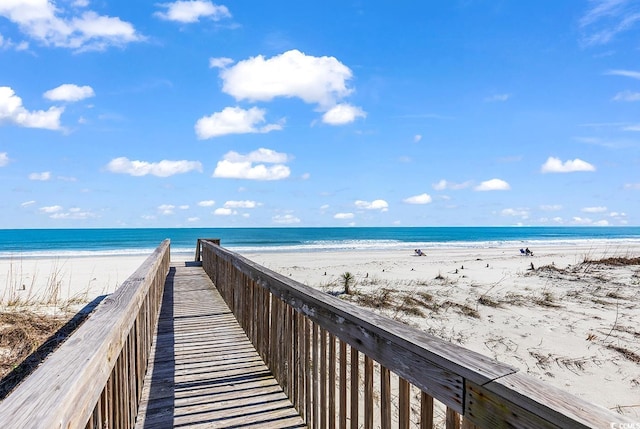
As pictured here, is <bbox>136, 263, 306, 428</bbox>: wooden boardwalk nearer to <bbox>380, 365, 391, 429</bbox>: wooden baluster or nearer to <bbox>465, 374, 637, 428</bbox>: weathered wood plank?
<bbox>380, 365, 391, 429</bbox>: wooden baluster

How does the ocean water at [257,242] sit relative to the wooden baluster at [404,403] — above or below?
below

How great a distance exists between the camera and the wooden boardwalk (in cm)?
290

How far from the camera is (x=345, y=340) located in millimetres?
2102

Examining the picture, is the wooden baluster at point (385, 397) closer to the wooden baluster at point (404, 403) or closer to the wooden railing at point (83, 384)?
the wooden baluster at point (404, 403)

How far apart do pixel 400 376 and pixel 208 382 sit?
246 centimetres

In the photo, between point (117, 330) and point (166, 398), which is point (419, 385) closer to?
point (117, 330)

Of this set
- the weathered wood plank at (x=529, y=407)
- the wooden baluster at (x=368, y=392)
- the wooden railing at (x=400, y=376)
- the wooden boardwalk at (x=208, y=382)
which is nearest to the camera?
the weathered wood plank at (x=529, y=407)

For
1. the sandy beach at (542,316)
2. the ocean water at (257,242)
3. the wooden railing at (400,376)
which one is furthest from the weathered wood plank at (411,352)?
the ocean water at (257,242)

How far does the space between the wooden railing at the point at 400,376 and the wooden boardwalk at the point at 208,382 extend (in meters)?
0.19

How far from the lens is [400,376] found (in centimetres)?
160

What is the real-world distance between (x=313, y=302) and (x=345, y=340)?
43cm

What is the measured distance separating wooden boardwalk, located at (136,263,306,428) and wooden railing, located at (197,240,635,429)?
0.19m

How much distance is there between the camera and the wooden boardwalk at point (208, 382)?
9.50ft

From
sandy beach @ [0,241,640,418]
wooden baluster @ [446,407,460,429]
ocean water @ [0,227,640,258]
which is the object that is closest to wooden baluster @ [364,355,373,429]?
wooden baluster @ [446,407,460,429]
